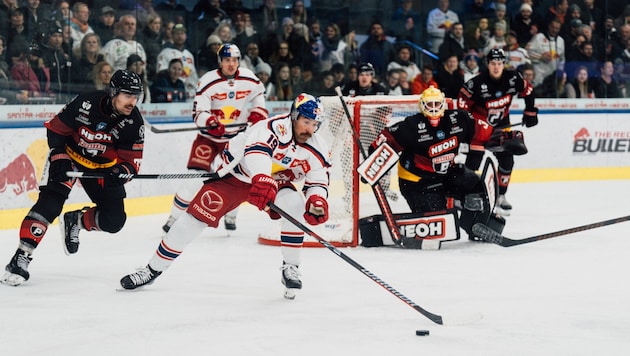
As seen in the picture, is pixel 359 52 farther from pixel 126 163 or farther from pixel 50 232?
pixel 126 163

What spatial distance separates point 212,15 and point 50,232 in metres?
2.87

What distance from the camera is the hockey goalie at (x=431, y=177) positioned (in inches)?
220

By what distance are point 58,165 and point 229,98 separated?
1710 mm

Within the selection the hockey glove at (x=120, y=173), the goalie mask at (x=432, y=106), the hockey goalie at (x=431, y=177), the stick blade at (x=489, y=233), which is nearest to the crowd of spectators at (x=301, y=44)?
the hockey glove at (x=120, y=173)

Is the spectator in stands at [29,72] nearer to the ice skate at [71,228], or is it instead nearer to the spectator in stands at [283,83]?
the ice skate at [71,228]

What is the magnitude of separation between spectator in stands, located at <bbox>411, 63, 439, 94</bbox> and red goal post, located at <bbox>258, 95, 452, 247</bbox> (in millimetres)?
3383

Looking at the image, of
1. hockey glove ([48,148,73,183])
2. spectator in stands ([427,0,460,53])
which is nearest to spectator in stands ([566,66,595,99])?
spectator in stands ([427,0,460,53])

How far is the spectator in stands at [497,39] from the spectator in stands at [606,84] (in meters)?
0.97

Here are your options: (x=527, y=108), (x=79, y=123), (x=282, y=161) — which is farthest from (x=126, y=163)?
(x=527, y=108)

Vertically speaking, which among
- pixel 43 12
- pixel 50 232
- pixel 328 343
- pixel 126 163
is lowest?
pixel 50 232

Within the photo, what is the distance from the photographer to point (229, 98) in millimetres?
6082

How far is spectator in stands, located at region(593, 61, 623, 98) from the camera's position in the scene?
390 inches

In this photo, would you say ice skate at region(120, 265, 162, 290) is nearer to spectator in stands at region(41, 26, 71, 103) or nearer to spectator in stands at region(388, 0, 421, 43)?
spectator in stands at region(41, 26, 71, 103)

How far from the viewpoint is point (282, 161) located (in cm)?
423
